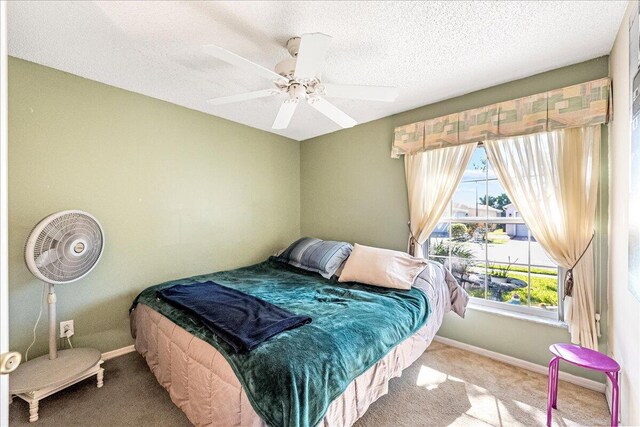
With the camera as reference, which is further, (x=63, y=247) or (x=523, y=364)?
(x=523, y=364)

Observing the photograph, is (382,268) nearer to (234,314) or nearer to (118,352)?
(234,314)

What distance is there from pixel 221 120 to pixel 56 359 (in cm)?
249

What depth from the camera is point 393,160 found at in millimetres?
3047

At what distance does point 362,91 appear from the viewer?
68.3 inches

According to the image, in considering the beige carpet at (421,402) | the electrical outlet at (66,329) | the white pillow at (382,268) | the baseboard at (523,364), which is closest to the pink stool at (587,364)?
the beige carpet at (421,402)

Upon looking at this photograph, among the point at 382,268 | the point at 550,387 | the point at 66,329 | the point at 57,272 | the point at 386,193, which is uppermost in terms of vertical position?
the point at 386,193

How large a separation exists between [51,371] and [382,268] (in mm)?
2453

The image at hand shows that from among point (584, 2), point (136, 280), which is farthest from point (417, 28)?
point (136, 280)

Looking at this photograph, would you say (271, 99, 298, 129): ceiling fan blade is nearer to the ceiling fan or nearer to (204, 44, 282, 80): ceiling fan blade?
the ceiling fan

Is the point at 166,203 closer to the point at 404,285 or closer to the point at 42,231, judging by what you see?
the point at 42,231

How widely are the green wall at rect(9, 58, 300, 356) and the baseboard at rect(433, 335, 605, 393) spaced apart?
7.76 ft

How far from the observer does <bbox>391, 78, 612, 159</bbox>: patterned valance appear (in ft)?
6.24

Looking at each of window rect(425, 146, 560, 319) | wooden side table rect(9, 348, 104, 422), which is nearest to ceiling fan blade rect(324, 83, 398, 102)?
window rect(425, 146, 560, 319)

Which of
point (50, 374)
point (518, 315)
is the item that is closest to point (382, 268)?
point (518, 315)
